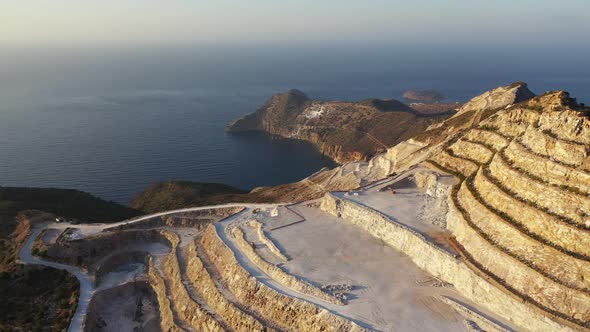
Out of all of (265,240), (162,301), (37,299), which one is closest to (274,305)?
(265,240)

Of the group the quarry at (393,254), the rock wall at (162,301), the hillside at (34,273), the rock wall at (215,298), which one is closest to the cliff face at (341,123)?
the quarry at (393,254)

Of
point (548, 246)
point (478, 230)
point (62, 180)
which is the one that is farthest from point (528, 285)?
point (62, 180)

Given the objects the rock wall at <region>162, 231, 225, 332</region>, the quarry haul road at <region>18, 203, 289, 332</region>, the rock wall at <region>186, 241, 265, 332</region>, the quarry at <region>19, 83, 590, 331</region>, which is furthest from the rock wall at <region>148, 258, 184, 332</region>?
the quarry haul road at <region>18, 203, 289, 332</region>

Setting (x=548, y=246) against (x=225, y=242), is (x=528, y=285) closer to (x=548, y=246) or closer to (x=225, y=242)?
(x=548, y=246)

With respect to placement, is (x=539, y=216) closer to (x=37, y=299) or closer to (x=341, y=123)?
(x=37, y=299)

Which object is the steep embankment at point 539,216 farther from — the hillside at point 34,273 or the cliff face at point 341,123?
the cliff face at point 341,123

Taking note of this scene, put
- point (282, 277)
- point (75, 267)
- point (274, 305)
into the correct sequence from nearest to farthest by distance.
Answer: point (274, 305)
point (282, 277)
point (75, 267)
